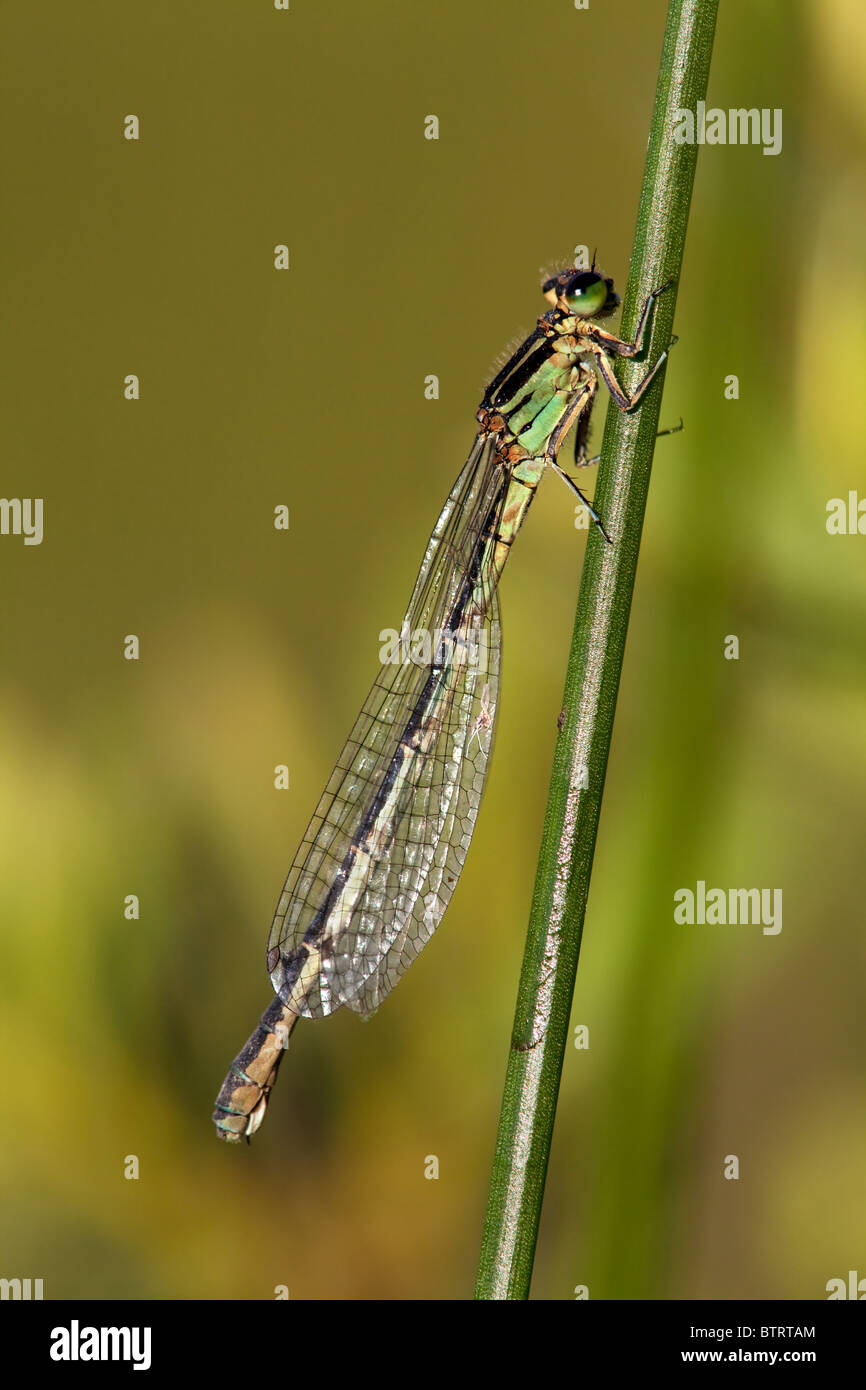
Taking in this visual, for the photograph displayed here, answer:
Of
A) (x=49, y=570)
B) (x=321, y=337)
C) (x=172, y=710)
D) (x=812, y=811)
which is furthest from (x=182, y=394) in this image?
(x=812, y=811)

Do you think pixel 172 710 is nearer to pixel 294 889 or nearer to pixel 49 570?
pixel 49 570

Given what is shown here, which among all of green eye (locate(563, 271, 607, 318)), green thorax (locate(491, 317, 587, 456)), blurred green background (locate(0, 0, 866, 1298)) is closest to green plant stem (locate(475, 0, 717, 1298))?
green eye (locate(563, 271, 607, 318))

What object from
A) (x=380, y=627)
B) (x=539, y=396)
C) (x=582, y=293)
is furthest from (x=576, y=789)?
(x=380, y=627)

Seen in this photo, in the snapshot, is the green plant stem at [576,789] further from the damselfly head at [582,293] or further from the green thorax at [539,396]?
the green thorax at [539,396]

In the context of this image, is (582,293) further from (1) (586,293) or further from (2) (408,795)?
(2) (408,795)

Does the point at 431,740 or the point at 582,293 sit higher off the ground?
the point at 582,293
